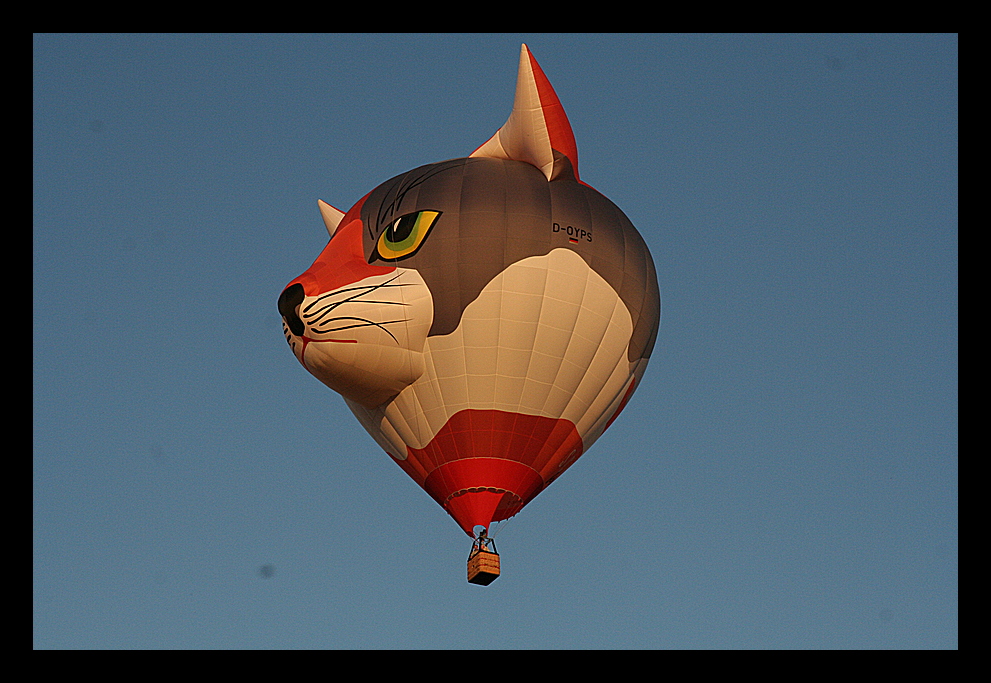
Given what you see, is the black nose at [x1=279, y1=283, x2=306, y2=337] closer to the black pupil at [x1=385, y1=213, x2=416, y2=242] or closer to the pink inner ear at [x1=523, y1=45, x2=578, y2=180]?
the black pupil at [x1=385, y1=213, x2=416, y2=242]

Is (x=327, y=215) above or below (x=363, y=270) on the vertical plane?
above

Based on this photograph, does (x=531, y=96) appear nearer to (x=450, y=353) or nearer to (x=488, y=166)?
(x=488, y=166)

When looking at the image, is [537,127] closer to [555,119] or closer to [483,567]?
[555,119]

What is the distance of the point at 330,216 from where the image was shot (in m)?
24.4

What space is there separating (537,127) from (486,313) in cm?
253

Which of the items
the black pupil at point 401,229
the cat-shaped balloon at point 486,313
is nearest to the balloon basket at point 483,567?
the cat-shaped balloon at point 486,313

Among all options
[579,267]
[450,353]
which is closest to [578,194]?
[579,267]

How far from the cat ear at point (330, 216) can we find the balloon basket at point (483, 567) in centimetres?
514

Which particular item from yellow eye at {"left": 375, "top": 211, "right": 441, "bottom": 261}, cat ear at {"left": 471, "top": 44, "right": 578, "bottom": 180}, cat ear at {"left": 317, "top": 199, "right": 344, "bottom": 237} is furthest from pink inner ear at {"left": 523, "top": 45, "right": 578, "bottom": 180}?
cat ear at {"left": 317, "top": 199, "right": 344, "bottom": 237}

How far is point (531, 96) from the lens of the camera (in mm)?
22281

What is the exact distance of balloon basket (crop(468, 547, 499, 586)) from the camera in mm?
21672

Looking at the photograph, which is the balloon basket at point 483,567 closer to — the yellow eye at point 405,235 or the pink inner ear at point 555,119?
the yellow eye at point 405,235

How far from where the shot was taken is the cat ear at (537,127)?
72.9 ft

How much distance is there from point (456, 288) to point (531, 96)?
2666mm
